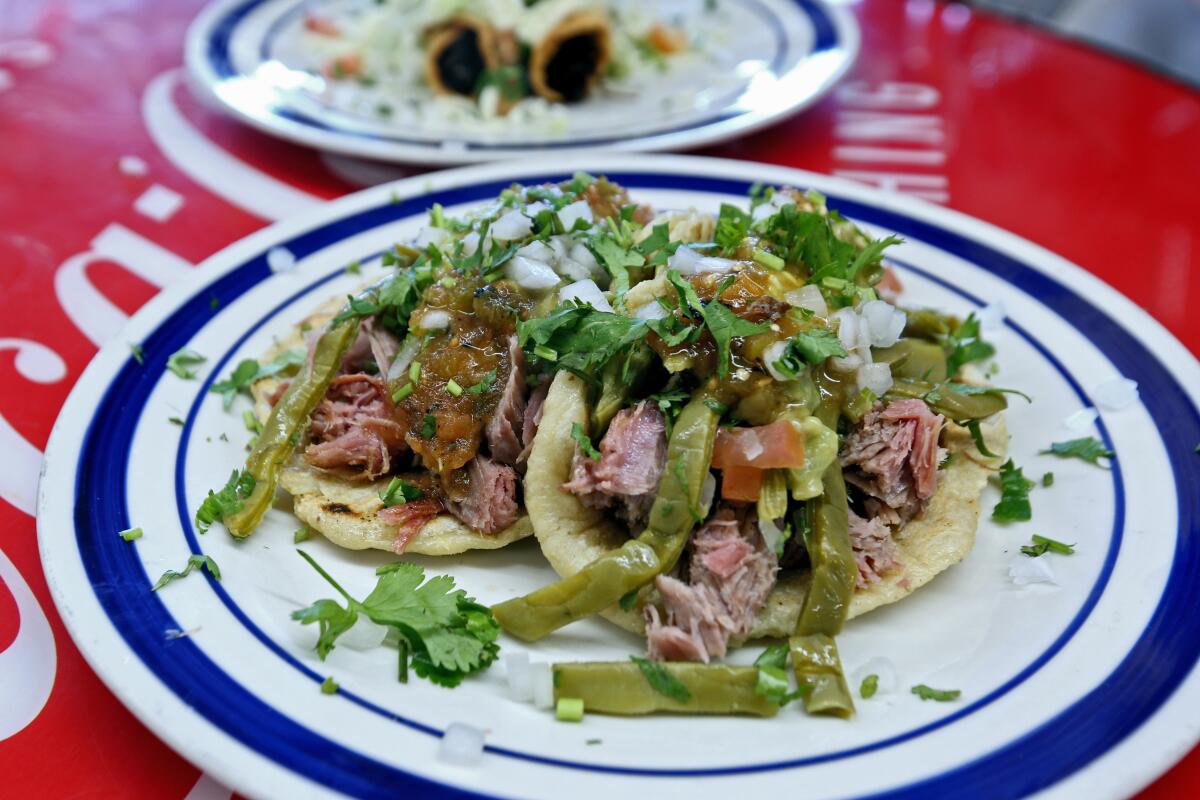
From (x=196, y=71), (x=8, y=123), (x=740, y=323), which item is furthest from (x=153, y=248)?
(x=740, y=323)

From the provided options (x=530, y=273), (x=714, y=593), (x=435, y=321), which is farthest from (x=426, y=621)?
(x=530, y=273)

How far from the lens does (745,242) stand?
10.1ft

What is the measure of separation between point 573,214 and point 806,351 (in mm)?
980

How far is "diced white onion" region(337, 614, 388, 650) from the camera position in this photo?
101 inches

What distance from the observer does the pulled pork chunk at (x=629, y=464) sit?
2.73 meters

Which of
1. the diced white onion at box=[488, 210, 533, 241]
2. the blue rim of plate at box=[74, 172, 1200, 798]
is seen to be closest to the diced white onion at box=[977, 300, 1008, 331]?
the blue rim of plate at box=[74, 172, 1200, 798]

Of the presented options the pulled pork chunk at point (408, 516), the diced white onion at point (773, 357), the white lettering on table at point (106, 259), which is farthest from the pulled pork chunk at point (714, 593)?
the white lettering on table at point (106, 259)

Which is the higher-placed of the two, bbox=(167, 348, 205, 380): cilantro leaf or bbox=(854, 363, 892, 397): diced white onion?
bbox=(854, 363, 892, 397): diced white onion

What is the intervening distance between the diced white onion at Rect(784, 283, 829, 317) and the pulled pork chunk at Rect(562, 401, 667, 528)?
517 mm

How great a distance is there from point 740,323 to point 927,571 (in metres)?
0.87

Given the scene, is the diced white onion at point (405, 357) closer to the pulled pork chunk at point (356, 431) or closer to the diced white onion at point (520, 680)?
the pulled pork chunk at point (356, 431)

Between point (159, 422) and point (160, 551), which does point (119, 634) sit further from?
point (159, 422)

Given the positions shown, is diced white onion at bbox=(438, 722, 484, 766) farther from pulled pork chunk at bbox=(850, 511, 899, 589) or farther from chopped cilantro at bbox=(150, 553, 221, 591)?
pulled pork chunk at bbox=(850, 511, 899, 589)

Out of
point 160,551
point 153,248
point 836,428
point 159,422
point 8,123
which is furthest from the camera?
point 8,123
